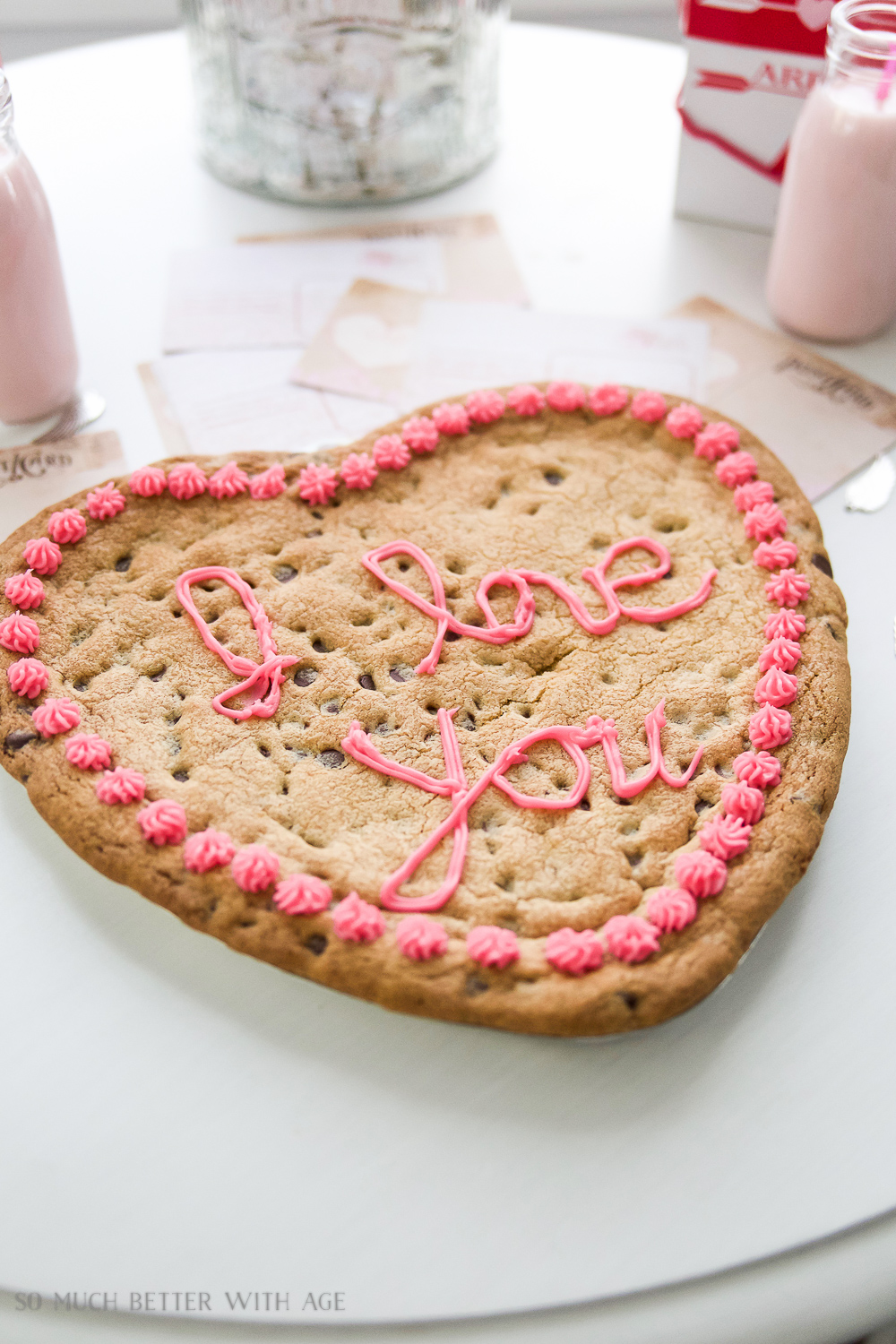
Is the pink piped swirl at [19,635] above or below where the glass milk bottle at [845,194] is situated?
below

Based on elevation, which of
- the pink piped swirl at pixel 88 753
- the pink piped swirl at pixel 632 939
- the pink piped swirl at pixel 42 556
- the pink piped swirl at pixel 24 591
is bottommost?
the pink piped swirl at pixel 632 939

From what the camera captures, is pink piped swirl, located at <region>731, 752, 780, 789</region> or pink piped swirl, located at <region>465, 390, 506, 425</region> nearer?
pink piped swirl, located at <region>731, 752, 780, 789</region>

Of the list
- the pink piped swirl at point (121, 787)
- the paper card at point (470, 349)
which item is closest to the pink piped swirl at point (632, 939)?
the pink piped swirl at point (121, 787)

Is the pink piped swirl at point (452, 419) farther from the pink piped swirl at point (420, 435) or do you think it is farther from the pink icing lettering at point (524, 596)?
the pink icing lettering at point (524, 596)

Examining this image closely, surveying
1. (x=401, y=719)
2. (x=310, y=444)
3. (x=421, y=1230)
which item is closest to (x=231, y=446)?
(x=310, y=444)

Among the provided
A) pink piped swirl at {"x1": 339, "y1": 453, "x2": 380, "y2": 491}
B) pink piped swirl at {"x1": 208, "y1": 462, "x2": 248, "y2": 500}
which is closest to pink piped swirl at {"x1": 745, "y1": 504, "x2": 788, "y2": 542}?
pink piped swirl at {"x1": 339, "y1": 453, "x2": 380, "y2": 491}

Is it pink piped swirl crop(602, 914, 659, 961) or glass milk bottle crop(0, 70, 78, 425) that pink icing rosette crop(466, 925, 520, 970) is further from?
glass milk bottle crop(0, 70, 78, 425)
